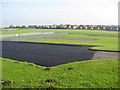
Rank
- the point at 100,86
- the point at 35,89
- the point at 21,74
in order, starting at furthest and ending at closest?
the point at 21,74 < the point at 100,86 < the point at 35,89

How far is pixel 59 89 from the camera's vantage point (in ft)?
38.5

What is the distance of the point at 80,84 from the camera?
42.7 ft

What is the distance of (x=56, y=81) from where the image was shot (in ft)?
45.6

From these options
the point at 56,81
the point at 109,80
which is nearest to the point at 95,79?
the point at 109,80

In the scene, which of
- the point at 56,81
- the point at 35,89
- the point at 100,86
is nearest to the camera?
the point at 35,89

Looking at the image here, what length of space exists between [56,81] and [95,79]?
364 cm

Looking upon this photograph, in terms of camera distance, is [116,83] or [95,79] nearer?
[116,83]

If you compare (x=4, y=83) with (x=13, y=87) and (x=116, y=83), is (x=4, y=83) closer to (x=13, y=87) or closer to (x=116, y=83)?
(x=13, y=87)

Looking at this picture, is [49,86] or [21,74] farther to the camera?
[21,74]

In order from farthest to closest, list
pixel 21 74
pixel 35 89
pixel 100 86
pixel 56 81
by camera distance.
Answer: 1. pixel 21 74
2. pixel 56 81
3. pixel 100 86
4. pixel 35 89

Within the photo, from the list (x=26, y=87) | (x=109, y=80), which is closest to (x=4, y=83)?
(x=26, y=87)

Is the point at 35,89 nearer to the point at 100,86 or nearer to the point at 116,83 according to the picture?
the point at 100,86

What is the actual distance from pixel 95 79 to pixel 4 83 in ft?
26.2

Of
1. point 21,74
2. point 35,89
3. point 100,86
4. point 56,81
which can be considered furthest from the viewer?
point 21,74
